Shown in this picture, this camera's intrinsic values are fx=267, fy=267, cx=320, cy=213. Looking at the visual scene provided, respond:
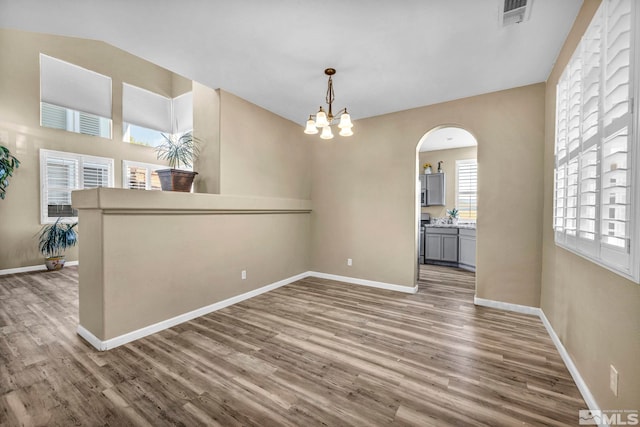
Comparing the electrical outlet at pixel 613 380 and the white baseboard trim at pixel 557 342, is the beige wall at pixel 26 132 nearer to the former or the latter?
the white baseboard trim at pixel 557 342

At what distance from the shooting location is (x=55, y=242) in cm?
522

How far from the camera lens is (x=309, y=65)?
2844 mm

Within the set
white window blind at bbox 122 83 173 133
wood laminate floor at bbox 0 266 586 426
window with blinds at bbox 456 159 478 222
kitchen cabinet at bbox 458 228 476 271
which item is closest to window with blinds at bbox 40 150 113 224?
white window blind at bbox 122 83 173 133

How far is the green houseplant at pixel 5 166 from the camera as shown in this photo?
14.3 ft

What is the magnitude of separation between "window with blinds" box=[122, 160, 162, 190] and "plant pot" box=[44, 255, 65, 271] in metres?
1.92

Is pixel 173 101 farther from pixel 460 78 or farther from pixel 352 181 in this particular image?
pixel 460 78

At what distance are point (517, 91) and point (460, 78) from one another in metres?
0.84

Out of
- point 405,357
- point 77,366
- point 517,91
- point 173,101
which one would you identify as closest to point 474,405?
point 405,357

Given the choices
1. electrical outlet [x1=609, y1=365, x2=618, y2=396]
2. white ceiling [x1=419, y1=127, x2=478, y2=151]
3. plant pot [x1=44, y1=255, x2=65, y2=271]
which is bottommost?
plant pot [x1=44, y1=255, x2=65, y2=271]

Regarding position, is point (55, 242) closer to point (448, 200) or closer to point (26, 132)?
point (26, 132)

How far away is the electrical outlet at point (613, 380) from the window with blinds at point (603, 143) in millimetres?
555

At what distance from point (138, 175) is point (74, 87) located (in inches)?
81.0

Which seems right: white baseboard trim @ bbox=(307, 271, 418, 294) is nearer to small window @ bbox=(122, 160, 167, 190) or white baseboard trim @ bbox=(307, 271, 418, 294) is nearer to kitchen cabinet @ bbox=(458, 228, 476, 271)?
kitchen cabinet @ bbox=(458, 228, 476, 271)

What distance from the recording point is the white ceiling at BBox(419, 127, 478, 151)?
531 centimetres
